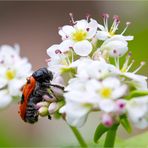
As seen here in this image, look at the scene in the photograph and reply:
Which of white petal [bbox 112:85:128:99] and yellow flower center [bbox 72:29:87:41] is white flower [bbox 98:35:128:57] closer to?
yellow flower center [bbox 72:29:87:41]

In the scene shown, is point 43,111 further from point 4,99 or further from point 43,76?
point 4,99

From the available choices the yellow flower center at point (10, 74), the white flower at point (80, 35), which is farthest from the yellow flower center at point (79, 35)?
the yellow flower center at point (10, 74)

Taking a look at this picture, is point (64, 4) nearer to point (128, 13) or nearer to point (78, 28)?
point (128, 13)

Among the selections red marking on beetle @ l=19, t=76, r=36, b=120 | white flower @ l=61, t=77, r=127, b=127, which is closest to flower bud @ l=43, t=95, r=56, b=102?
red marking on beetle @ l=19, t=76, r=36, b=120

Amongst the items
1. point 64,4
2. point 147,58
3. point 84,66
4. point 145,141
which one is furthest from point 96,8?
point 84,66

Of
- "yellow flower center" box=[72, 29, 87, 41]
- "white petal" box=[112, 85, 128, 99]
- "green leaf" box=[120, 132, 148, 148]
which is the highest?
"yellow flower center" box=[72, 29, 87, 41]

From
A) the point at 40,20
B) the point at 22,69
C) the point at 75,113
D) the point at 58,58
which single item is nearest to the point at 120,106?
the point at 75,113

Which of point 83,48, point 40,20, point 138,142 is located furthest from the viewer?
point 40,20
